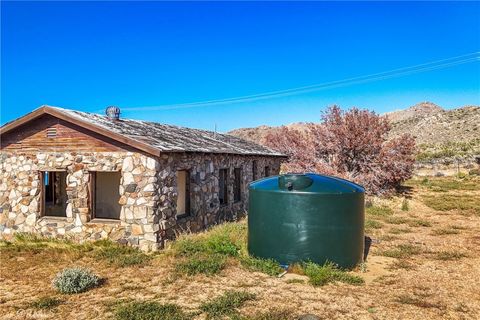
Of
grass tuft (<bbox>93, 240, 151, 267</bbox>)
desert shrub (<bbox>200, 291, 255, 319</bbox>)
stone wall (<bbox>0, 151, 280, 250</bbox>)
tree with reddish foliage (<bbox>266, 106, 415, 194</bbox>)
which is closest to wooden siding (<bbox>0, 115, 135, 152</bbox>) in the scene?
stone wall (<bbox>0, 151, 280, 250</bbox>)

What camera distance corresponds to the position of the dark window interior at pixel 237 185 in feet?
49.5

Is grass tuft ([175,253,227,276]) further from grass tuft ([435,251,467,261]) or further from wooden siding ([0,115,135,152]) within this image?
grass tuft ([435,251,467,261])

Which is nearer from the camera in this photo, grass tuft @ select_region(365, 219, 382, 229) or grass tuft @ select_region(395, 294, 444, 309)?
grass tuft @ select_region(395, 294, 444, 309)

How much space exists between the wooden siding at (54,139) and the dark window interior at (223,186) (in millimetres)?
4810

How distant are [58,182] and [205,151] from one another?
7.35 m

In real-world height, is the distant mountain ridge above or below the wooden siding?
above

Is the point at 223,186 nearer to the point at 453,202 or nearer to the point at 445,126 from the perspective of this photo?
the point at 453,202

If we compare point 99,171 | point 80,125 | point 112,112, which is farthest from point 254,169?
point 80,125

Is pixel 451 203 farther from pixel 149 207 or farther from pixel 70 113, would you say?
pixel 70 113

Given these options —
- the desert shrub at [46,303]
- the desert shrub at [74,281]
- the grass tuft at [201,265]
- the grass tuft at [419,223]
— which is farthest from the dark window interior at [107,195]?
the grass tuft at [419,223]

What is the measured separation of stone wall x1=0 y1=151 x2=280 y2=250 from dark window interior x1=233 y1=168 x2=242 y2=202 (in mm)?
2751

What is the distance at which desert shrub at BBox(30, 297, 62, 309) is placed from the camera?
618cm

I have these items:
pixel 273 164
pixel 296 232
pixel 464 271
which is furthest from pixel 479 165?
pixel 296 232

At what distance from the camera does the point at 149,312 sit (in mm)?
5715
